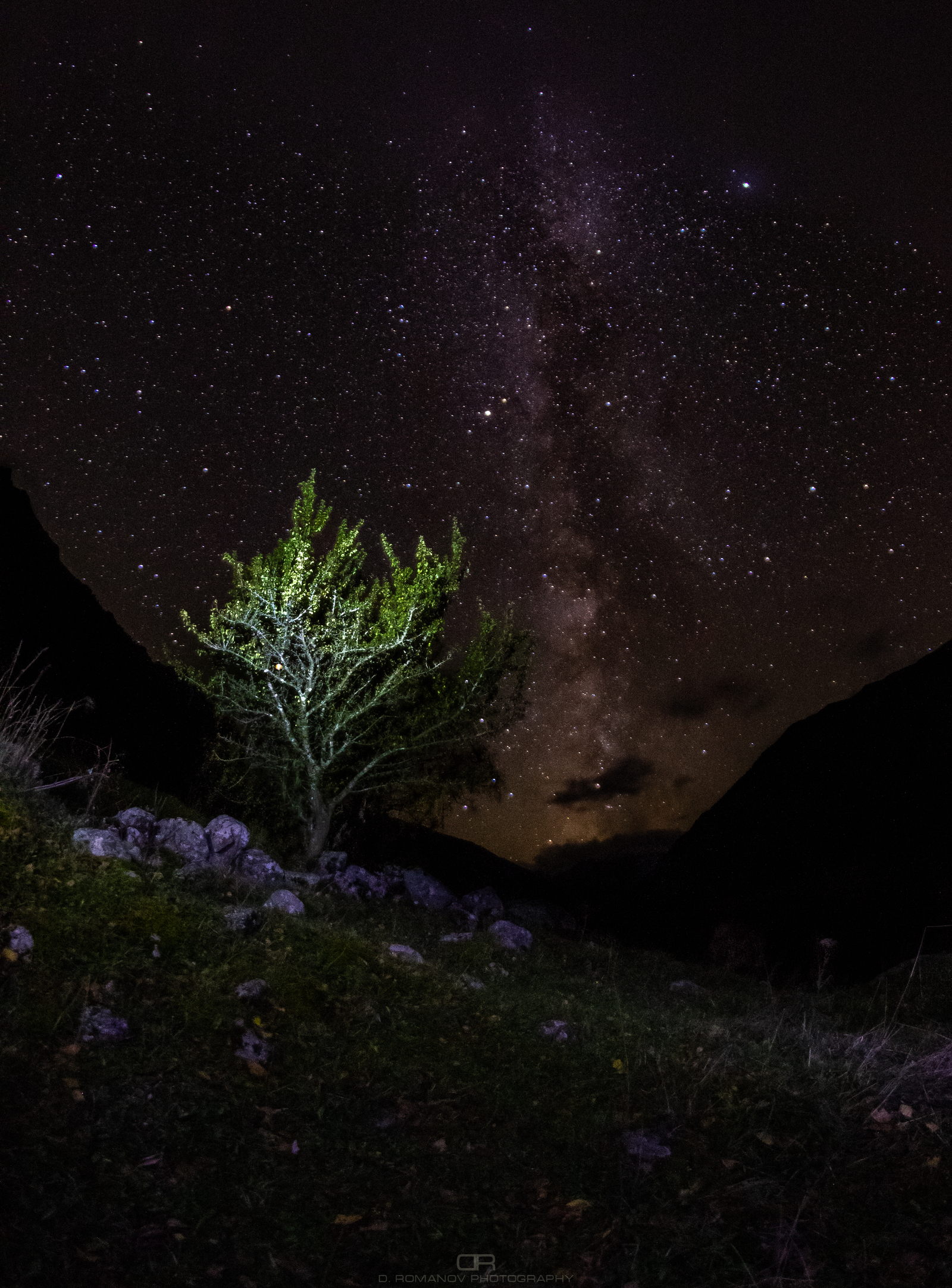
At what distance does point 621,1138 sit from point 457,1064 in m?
1.45

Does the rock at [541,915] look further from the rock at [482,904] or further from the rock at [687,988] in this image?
the rock at [687,988]

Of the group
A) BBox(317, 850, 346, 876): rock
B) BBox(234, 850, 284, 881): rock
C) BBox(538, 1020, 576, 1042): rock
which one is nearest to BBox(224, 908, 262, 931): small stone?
BBox(234, 850, 284, 881): rock

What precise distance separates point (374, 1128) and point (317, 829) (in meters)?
12.2

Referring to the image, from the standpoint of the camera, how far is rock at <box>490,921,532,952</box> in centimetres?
1251

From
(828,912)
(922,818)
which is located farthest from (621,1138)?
(922,818)

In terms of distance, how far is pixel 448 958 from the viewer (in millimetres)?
9883

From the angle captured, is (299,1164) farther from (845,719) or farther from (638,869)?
(638,869)

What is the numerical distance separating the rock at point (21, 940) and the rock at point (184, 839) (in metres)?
3.54

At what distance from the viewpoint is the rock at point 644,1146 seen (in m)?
4.87

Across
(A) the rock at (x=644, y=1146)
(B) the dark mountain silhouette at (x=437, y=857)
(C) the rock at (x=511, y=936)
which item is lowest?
(B) the dark mountain silhouette at (x=437, y=857)

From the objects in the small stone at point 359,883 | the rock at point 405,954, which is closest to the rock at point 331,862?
the small stone at point 359,883

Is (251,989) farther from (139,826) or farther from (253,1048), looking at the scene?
(139,826)

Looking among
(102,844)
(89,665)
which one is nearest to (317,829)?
(102,844)

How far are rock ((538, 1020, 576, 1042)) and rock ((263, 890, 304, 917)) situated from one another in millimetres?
3081
